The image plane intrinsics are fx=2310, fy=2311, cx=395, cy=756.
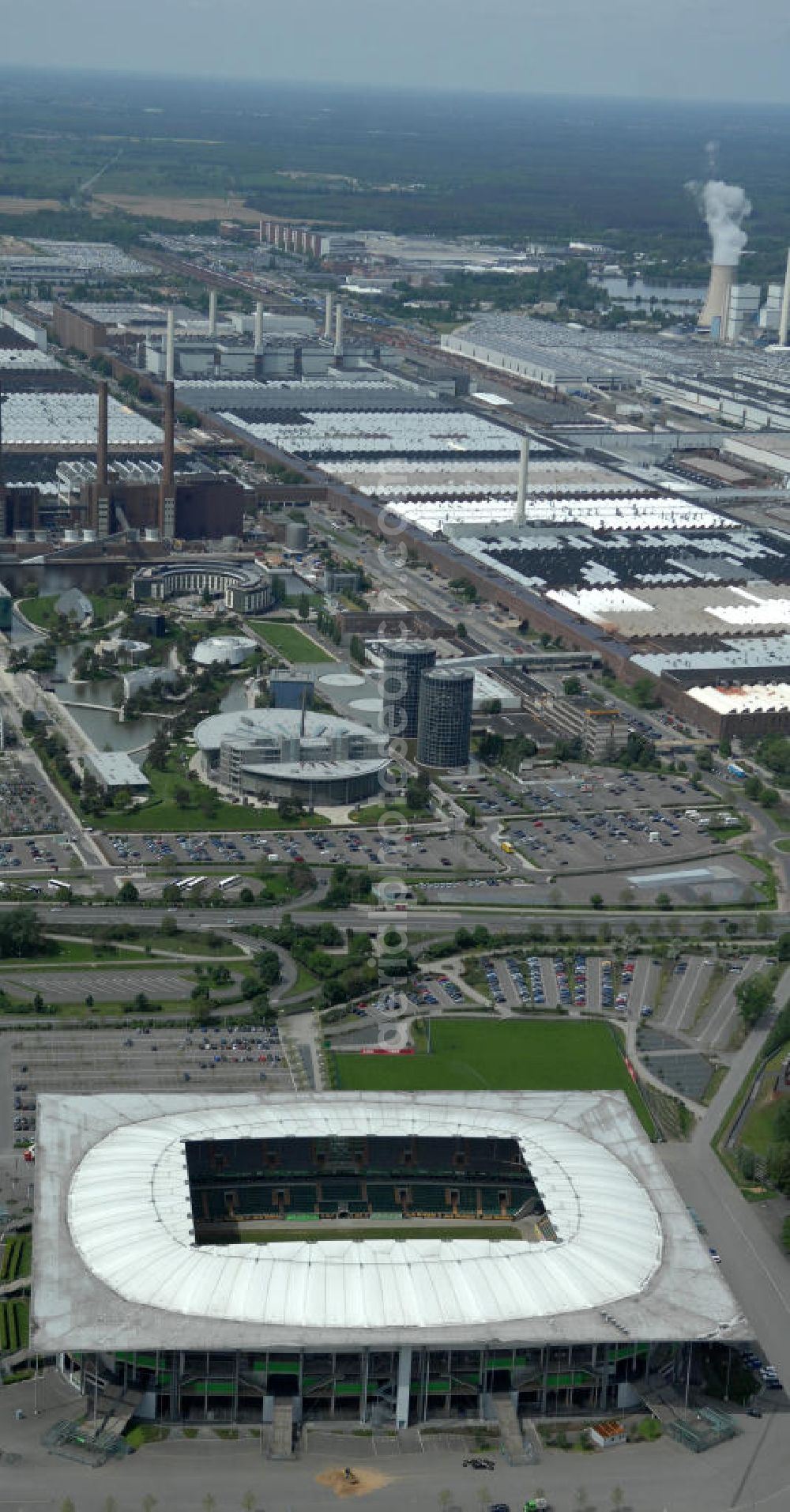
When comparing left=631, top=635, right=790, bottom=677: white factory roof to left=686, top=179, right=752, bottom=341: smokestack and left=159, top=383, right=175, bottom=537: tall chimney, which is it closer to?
left=159, top=383, right=175, bottom=537: tall chimney

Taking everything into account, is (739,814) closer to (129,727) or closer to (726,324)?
(129,727)

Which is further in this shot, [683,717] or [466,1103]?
[683,717]

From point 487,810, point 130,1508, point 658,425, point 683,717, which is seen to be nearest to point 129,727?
point 487,810

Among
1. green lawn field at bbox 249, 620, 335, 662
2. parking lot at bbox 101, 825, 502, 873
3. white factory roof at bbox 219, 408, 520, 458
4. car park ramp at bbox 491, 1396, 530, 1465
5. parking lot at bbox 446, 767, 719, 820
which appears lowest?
green lawn field at bbox 249, 620, 335, 662

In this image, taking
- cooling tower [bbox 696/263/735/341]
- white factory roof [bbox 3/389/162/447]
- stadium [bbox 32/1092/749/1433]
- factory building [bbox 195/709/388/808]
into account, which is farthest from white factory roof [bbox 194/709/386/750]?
cooling tower [bbox 696/263/735/341]

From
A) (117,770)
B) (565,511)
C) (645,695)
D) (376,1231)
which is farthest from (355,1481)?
(565,511)

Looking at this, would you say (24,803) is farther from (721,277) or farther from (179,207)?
(179,207)
